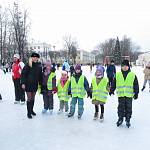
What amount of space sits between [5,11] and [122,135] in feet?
143

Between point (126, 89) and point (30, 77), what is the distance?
2378 millimetres

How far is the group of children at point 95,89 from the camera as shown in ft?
24.7

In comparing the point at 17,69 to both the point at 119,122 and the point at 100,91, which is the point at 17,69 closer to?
the point at 100,91

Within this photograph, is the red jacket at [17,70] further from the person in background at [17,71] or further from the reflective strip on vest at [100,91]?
the reflective strip on vest at [100,91]

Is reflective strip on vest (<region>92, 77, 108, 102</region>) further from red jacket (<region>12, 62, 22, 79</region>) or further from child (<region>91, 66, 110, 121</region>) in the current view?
red jacket (<region>12, 62, 22, 79</region>)

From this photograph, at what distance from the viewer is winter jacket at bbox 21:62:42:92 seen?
8.16m

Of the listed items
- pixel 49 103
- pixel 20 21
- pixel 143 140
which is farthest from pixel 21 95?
pixel 20 21

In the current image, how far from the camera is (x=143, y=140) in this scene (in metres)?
6.54

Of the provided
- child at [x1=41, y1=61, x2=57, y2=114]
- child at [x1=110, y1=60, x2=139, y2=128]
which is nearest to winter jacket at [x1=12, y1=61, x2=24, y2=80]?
child at [x1=41, y1=61, x2=57, y2=114]

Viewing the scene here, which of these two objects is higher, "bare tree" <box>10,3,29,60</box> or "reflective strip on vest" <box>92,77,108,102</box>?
"bare tree" <box>10,3,29,60</box>

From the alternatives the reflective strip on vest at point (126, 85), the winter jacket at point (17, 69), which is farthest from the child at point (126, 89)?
the winter jacket at point (17, 69)

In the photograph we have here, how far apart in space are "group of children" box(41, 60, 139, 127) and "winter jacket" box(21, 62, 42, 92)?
0.41 metres

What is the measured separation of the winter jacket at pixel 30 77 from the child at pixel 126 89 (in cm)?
206

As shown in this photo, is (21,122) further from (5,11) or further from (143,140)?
(5,11)
